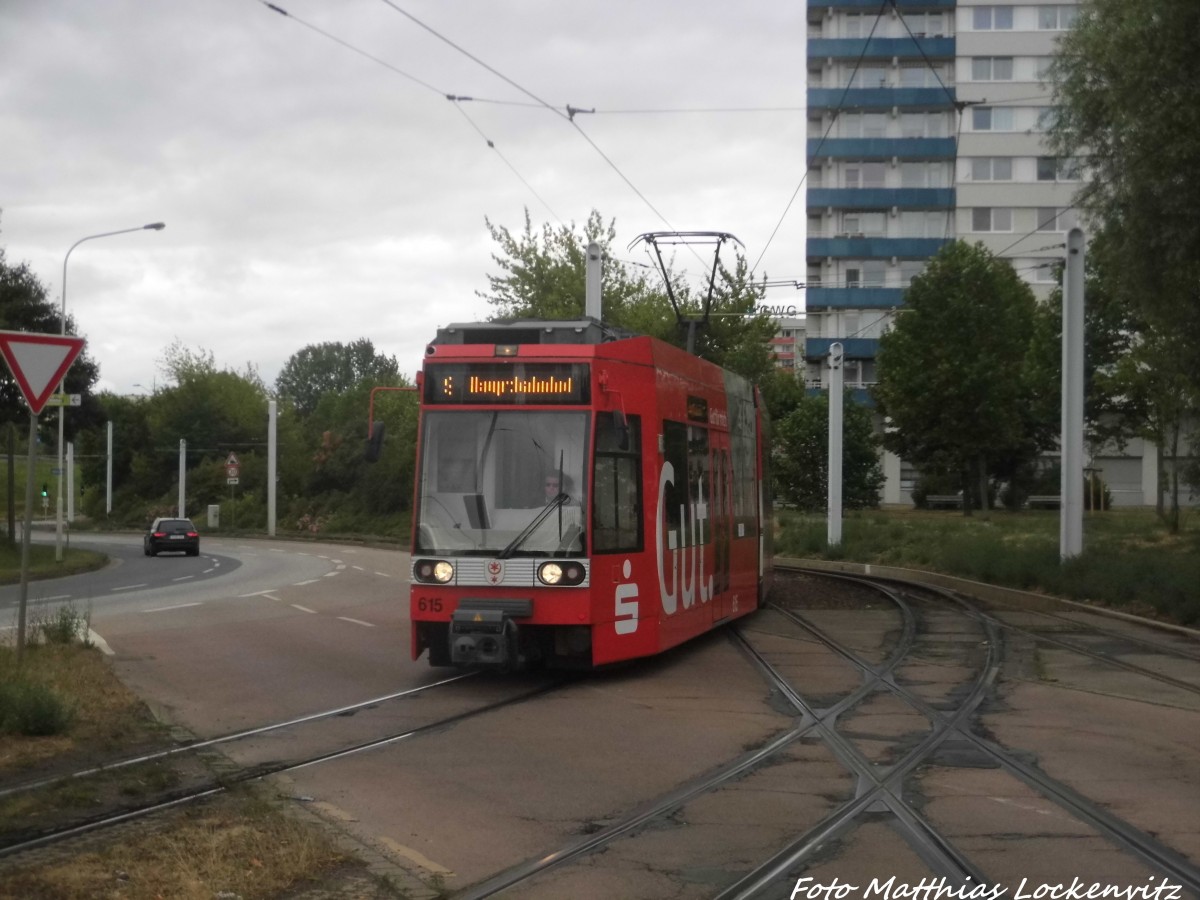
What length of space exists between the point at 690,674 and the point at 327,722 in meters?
4.49

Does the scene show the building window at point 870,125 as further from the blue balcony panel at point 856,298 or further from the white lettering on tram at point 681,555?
the white lettering on tram at point 681,555

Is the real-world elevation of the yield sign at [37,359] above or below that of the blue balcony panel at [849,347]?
below

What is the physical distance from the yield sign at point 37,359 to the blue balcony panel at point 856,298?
6929 cm

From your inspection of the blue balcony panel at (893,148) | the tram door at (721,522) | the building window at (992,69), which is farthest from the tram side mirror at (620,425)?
the building window at (992,69)

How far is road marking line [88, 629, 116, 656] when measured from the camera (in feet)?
51.0

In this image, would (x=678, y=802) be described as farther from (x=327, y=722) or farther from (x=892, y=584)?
(x=892, y=584)

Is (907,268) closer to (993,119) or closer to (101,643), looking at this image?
(993,119)

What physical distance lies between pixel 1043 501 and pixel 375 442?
5586 centimetres

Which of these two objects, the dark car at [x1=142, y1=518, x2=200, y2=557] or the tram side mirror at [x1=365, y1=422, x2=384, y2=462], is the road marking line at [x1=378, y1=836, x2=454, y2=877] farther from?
the dark car at [x1=142, y1=518, x2=200, y2=557]

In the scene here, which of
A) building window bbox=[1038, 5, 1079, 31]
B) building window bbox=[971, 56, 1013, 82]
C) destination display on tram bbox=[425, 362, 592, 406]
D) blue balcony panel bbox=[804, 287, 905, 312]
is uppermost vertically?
building window bbox=[1038, 5, 1079, 31]

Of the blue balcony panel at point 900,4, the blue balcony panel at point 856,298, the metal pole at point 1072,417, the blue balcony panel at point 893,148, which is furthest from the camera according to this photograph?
the blue balcony panel at point 856,298

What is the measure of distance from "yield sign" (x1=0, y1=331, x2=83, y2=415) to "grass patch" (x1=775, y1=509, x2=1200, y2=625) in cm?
1521

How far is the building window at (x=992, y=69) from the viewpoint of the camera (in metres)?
75.3

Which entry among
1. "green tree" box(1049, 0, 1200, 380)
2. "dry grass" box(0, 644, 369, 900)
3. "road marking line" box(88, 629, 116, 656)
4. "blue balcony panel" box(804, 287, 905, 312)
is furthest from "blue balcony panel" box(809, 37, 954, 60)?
"dry grass" box(0, 644, 369, 900)
